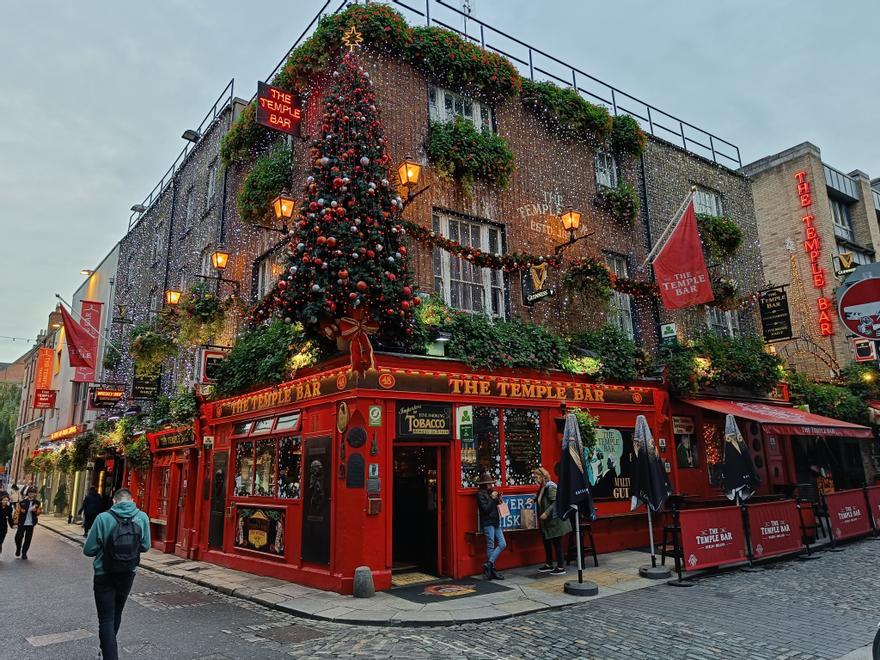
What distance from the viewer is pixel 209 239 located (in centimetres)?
1802

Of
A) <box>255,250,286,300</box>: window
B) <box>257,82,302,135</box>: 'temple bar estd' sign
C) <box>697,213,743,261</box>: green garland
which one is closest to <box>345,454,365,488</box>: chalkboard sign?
<box>255,250,286,300</box>: window

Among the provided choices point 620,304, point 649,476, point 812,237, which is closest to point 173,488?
point 649,476

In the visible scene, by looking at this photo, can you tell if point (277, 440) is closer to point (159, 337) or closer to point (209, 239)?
point (159, 337)

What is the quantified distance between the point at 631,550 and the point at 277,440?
8.31 metres

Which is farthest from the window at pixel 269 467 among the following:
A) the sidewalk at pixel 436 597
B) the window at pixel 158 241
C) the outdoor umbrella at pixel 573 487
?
the window at pixel 158 241

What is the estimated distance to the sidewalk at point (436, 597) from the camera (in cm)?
802

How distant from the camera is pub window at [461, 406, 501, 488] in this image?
37.1ft

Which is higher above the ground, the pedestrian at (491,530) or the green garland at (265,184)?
the green garland at (265,184)

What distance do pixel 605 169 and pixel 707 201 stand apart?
477 cm

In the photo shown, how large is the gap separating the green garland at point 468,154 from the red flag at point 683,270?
14.3ft

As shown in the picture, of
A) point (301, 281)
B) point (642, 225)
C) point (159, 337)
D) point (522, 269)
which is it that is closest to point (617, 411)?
point (522, 269)

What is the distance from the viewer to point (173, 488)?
17.1 meters

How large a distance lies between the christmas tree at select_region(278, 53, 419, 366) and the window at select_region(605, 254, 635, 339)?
7.39m

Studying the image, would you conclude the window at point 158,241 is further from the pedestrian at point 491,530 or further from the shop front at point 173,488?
the pedestrian at point 491,530
